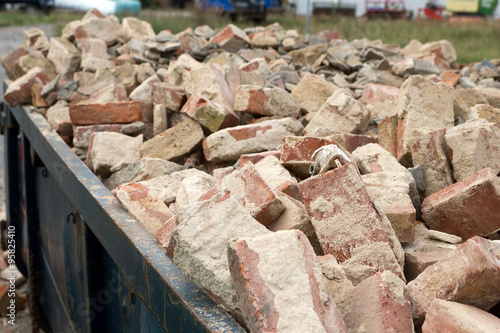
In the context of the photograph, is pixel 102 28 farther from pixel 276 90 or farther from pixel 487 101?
pixel 487 101

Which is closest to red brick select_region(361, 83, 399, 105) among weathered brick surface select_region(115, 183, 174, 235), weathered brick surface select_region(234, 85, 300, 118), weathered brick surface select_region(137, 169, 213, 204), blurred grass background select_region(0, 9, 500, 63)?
weathered brick surface select_region(234, 85, 300, 118)

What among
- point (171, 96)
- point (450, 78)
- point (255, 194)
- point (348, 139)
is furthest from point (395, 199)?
point (450, 78)

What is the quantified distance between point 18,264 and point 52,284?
2.71ft

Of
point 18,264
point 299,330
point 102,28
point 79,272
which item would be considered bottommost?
point 18,264

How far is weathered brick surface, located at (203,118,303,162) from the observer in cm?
274

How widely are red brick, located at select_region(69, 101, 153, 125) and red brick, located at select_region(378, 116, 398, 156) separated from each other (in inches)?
58.3

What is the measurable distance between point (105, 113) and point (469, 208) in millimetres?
2173

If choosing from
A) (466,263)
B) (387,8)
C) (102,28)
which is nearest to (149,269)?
(466,263)

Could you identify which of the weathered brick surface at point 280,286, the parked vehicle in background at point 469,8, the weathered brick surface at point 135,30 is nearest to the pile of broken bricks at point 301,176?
the weathered brick surface at point 280,286

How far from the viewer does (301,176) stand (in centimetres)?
233

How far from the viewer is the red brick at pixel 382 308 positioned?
55.4 inches

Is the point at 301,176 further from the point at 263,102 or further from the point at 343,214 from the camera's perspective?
the point at 263,102

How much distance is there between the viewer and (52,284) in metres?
3.39

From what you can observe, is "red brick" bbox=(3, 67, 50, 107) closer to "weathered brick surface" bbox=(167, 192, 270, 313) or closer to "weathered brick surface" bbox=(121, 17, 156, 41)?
"weathered brick surface" bbox=(121, 17, 156, 41)
